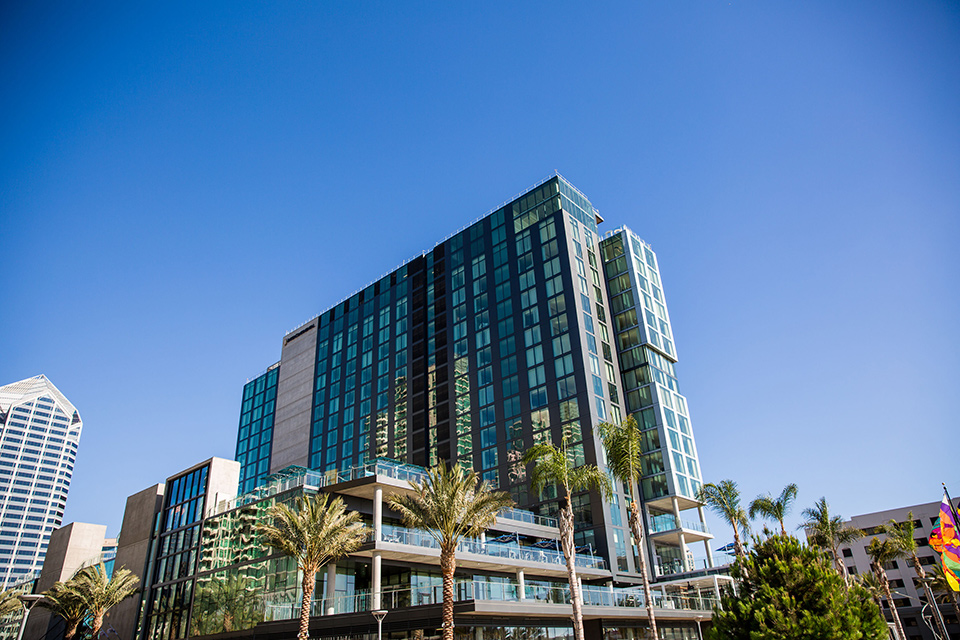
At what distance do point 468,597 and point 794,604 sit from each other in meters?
15.7

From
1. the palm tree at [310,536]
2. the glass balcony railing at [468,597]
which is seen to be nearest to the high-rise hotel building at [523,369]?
the glass balcony railing at [468,597]

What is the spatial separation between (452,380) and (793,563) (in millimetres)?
50704

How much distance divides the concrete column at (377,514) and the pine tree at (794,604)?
758 inches

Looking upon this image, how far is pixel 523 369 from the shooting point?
214ft

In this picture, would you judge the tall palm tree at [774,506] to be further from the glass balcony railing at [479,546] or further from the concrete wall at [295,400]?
the concrete wall at [295,400]

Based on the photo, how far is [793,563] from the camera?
23.8 meters

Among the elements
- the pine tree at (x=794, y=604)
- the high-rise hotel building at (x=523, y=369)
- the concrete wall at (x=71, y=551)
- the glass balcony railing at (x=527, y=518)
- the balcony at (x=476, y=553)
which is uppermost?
the high-rise hotel building at (x=523, y=369)

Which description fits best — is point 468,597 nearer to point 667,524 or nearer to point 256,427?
point 667,524

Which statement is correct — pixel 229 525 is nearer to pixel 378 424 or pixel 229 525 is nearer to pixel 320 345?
pixel 378 424

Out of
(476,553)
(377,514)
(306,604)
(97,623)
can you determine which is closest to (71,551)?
(97,623)

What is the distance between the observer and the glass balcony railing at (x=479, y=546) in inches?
1446

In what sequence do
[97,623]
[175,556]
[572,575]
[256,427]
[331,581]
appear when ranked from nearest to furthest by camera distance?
[572,575] < [331,581] < [97,623] < [175,556] < [256,427]

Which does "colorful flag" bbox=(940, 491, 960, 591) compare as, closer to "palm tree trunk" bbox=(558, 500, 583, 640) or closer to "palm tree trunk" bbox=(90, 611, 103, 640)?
"palm tree trunk" bbox=(558, 500, 583, 640)

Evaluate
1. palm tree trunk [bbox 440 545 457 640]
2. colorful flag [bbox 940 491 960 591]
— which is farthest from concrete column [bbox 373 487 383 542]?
colorful flag [bbox 940 491 960 591]
